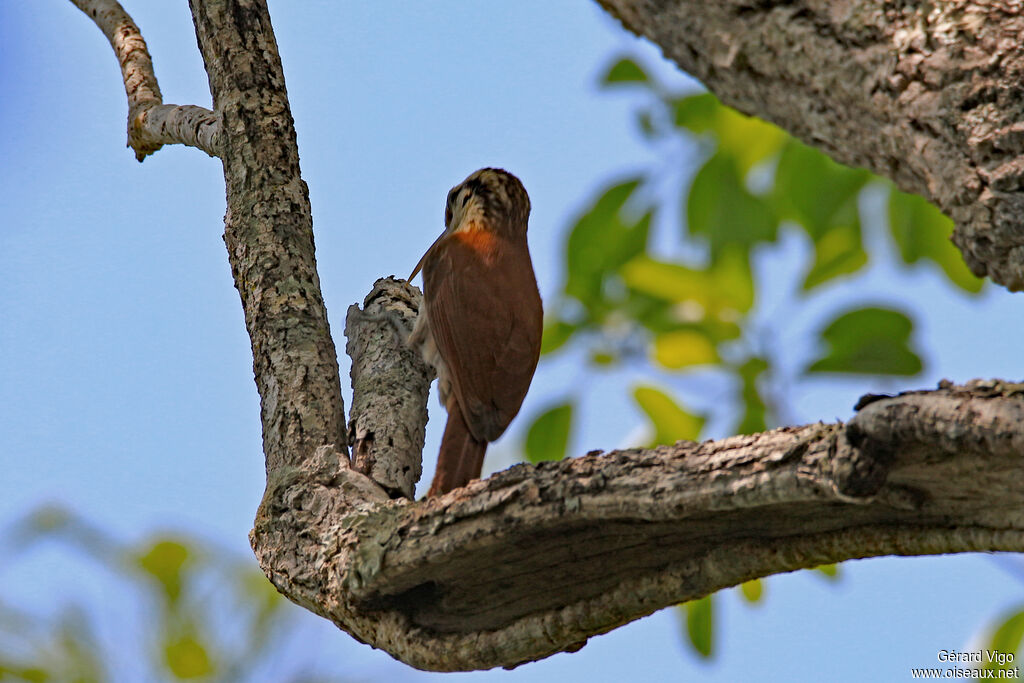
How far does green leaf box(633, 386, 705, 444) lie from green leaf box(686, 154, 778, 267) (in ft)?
1.61

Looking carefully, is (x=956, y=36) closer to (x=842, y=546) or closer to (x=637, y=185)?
(x=842, y=546)

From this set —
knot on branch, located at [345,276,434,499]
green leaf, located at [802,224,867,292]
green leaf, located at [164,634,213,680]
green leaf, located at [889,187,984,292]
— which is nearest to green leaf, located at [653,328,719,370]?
green leaf, located at [802,224,867,292]

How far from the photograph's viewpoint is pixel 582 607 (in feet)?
7.09

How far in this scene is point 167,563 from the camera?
3.90m

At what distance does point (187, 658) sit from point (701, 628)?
5.69 feet

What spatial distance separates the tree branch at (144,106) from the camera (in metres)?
3.54

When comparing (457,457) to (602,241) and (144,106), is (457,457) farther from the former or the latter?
(144,106)

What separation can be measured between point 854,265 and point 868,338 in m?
0.61

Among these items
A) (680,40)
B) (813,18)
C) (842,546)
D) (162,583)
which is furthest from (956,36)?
(162,583)

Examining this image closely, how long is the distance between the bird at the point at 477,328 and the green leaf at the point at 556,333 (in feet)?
1.38

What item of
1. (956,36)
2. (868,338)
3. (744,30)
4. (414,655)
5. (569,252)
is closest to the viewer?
(956,36)

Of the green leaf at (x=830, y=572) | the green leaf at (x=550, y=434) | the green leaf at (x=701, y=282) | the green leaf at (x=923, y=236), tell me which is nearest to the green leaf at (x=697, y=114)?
the green leaf at (x=701, y=282)

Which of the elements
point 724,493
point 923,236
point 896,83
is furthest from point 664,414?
point 896,83

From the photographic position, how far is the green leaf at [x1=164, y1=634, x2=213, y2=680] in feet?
11.1
